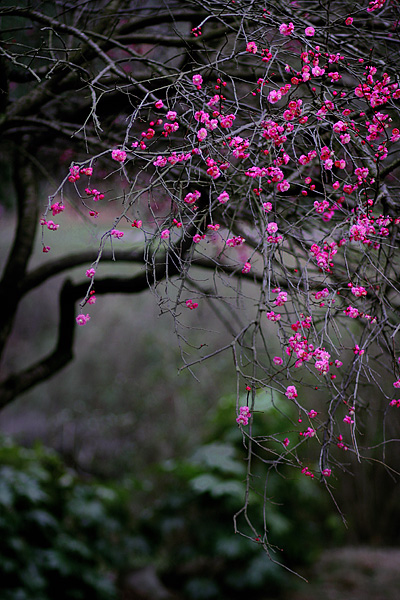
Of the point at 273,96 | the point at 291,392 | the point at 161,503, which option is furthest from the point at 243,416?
the point at 161,503

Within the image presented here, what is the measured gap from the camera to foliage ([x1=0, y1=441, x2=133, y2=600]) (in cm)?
429

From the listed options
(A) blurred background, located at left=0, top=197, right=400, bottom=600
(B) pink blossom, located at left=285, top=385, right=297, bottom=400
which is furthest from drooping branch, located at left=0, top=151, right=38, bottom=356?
(B) pink blossom, located at left=285, top=385, right=297, bottom=400

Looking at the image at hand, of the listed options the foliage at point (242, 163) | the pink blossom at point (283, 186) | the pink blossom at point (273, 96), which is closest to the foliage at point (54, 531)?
the foliage at point (242, 163)

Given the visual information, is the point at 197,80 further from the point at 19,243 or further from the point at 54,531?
the point at 54,531

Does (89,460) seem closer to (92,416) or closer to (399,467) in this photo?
(92,416)

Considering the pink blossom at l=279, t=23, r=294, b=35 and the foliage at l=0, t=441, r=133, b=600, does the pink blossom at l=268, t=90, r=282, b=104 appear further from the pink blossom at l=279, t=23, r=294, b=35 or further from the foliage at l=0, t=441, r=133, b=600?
the foliage at l=0, t=441, r=133, b=600

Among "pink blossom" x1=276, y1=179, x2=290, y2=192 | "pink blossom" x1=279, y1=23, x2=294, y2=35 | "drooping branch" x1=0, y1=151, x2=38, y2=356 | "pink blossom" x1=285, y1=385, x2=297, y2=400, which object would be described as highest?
"drooping branch" x1=0, y1=151, x2=38, y2=356

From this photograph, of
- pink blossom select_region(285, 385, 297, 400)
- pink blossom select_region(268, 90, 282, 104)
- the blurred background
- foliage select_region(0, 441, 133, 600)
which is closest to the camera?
pink blossom select_region(285, 385, 297, 400)

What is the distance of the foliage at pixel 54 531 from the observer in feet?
14.1

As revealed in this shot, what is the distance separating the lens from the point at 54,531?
481cm

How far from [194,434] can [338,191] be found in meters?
6.33

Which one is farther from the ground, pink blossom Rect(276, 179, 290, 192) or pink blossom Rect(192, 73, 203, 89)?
pink blossom Rect(192, 73, 203, 89)

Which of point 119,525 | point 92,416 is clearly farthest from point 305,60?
point 92,416

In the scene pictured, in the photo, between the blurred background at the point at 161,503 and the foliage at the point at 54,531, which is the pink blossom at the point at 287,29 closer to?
the blurred background at the point at 161,503
